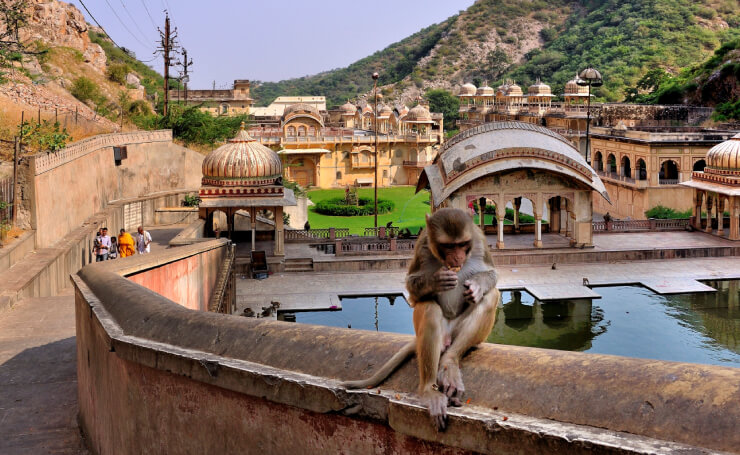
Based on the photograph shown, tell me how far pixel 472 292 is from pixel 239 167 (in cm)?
1778

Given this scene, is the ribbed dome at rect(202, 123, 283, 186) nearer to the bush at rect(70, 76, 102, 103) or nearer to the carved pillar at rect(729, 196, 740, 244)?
the bush at rect(70, 76, 102, 103)

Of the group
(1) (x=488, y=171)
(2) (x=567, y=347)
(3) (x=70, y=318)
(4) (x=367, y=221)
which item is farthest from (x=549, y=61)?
(3) (x=70, y=318)

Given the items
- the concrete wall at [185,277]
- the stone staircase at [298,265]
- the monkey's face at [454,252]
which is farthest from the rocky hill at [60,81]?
the monkey's face at [454,252]

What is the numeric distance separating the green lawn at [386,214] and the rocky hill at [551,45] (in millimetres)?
28756

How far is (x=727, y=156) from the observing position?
75.5 ft

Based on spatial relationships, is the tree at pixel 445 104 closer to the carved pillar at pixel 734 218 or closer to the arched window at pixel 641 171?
the arched window at pixel 641 171

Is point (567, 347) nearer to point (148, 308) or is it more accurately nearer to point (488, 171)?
point (488, 171)

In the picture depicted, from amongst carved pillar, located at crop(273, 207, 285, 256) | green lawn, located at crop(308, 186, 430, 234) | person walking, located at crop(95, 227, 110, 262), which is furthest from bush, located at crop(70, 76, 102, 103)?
person walking, located at crop(95, 227, 110, 262)

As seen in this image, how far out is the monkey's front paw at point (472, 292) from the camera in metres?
3.80

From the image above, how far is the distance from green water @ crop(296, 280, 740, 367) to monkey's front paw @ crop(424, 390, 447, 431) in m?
11.8

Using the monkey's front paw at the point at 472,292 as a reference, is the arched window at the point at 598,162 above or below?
above

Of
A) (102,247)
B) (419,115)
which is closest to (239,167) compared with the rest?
(102,247)

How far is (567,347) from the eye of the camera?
15727 millimetres

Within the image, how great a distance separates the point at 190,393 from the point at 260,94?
15830cm
